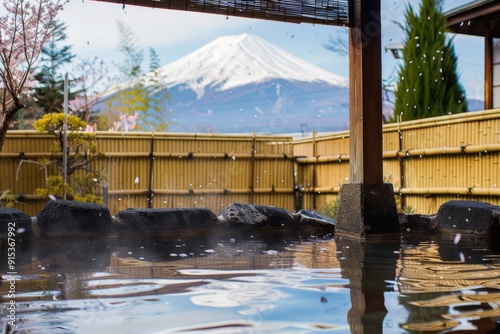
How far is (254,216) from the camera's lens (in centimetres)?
495

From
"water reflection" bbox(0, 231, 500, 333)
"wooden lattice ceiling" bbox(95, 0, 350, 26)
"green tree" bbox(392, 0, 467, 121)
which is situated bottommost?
"water reflection" bbox(0, 231, 500, 333)

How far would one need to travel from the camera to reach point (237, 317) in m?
1.90

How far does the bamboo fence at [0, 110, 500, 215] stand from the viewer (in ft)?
23.3

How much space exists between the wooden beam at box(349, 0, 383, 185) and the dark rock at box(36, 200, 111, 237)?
6.76ft

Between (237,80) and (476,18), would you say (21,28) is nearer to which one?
(476,18)

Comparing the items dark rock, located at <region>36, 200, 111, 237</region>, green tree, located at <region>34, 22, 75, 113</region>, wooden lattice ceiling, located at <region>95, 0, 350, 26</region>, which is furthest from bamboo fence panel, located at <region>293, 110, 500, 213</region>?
green tree, located at <region>34, 22, 75, 113</region>

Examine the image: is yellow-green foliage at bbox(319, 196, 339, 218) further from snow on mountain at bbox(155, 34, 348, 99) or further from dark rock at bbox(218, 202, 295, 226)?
snow on mountain at bbox(155, 34, 348, 99)

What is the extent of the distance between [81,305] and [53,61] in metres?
14.9

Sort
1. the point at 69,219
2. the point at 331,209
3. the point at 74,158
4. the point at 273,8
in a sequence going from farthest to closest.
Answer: the point at 74,158 → the point at 331,209 → the point at 273,8 → the point at 69,219

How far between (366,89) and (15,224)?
2.77m

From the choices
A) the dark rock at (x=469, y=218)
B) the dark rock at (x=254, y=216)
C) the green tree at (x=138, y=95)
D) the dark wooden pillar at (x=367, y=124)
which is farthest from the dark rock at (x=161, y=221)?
the green tree at (x=138, y=95)

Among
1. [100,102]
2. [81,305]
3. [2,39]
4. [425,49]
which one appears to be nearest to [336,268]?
[81,305]

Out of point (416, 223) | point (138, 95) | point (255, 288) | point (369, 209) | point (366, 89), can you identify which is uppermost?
point (138, 95)

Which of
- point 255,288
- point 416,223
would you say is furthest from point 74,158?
point 255,288
